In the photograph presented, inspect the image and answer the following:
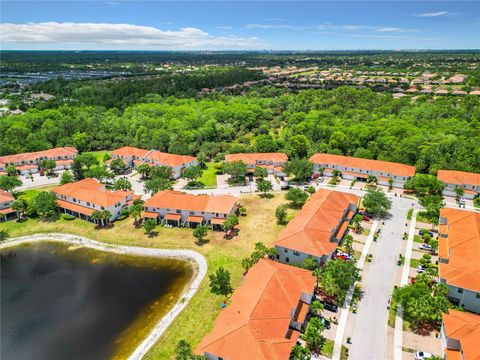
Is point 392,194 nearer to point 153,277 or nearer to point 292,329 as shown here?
point 292,329

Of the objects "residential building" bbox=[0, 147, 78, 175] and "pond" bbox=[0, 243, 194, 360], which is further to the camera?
"residential building" bbox=[0, 147, 78, 175]

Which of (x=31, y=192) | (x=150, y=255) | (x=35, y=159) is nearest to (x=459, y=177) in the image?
(x=150, y=255)

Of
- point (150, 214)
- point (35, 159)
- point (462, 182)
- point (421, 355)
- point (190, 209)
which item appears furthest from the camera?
point (35, 159)

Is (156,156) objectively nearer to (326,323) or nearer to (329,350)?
(326,323)

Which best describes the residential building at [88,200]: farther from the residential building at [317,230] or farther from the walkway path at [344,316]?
the walkway path at [344,316]

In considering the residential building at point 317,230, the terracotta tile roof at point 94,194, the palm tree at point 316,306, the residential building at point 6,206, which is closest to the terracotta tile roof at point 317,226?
the residential building at point 317,230

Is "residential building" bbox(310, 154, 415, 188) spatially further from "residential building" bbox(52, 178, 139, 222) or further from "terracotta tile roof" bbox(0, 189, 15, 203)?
"terracotta tile roof" bbox(0, 189, 15, 203)

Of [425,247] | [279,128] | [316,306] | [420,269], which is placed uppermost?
[279,128]

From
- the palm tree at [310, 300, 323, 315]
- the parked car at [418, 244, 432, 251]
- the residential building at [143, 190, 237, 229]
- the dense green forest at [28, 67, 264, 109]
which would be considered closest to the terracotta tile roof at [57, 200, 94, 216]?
the residential building at [143, 190, 237, 229]
